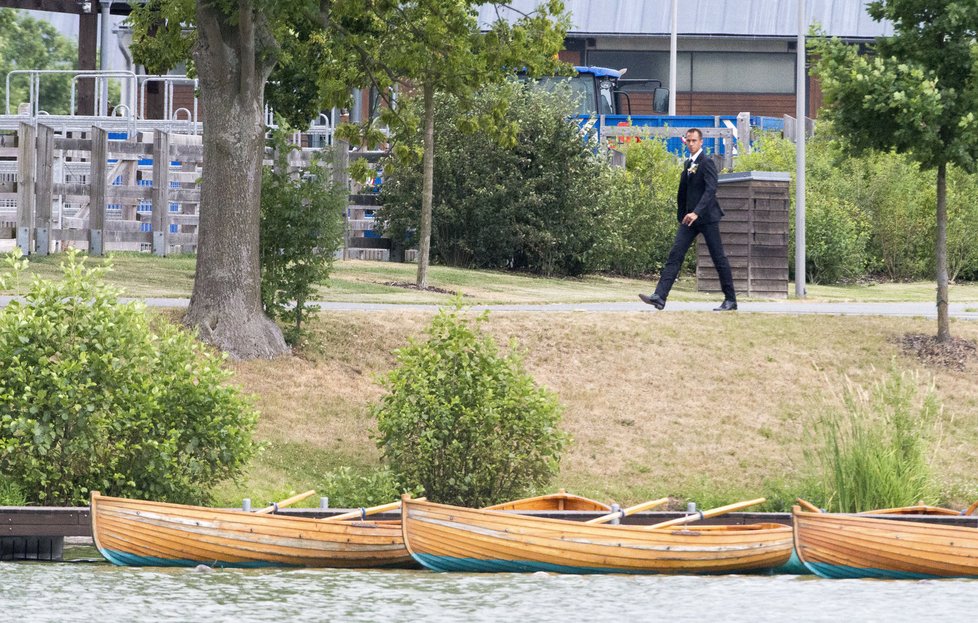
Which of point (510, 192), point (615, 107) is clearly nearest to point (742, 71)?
point (615, 107)

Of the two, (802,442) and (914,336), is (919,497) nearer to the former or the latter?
(802,442)

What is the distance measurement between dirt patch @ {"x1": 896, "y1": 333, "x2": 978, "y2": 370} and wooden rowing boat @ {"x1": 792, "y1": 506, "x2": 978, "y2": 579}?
285 inches

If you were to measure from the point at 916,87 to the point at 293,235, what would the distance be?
21.6ft

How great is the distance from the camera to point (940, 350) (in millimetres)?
19047

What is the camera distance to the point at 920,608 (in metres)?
10.7

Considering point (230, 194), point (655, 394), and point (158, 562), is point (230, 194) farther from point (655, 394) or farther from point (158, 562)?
point (158, 562)

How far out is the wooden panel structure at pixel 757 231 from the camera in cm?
2602

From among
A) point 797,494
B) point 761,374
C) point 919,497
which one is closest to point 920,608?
point 919,497

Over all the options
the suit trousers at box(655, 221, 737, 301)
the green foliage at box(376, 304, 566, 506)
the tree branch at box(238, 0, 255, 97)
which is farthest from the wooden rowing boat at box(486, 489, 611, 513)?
the suit trousers at box(655, 221, 737, 301)

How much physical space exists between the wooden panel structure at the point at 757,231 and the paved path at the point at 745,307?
1373 millimetres

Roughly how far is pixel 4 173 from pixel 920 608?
21954mm

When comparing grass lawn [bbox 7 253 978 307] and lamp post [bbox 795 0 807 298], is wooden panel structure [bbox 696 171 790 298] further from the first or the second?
lamp post [bbox 795 0 807 298]

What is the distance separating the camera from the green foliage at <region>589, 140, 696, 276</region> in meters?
31.5

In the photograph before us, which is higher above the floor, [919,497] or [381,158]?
[381,158]
